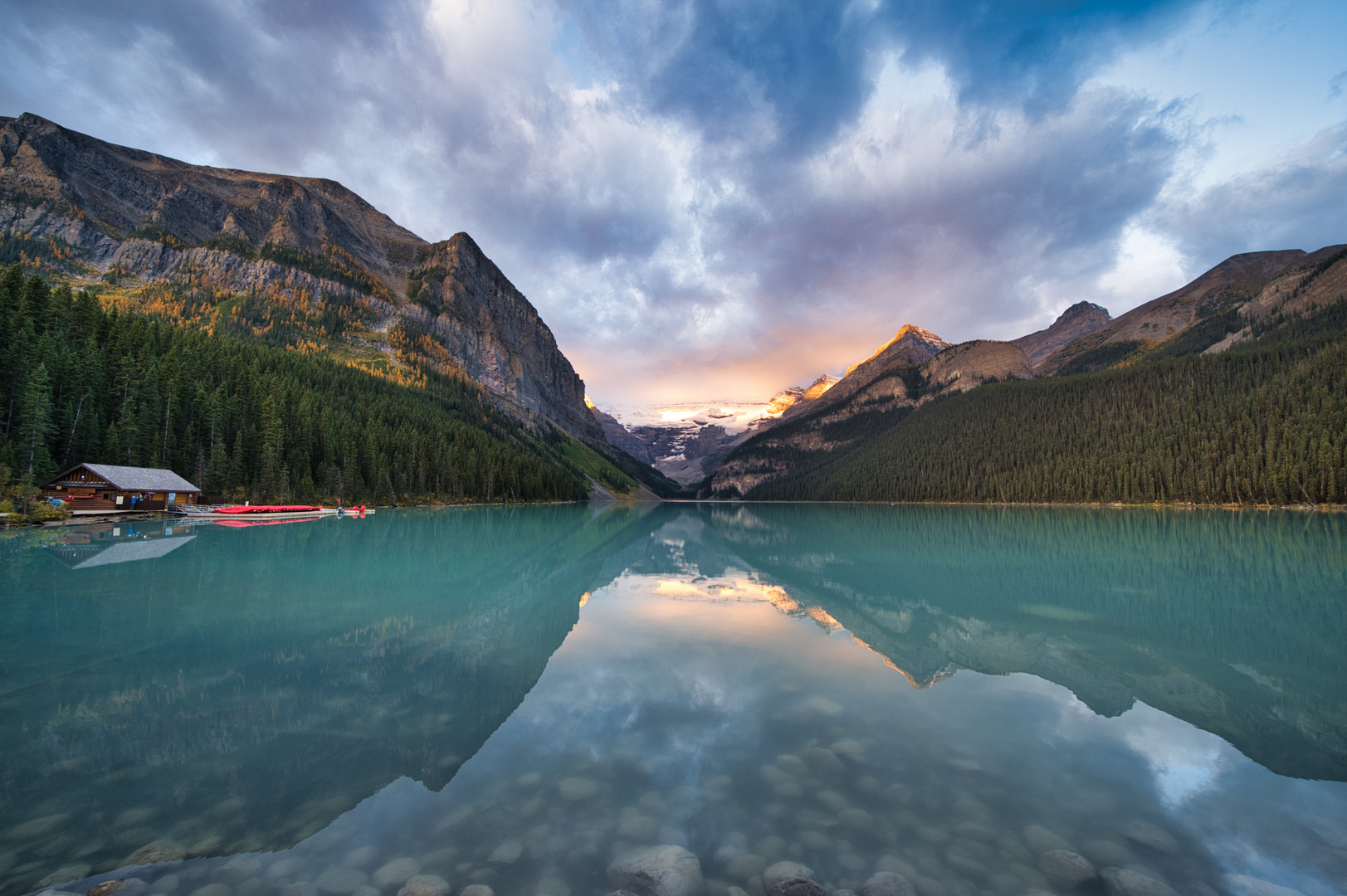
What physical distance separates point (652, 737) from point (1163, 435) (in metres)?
149

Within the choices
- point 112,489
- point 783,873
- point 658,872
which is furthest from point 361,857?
point 112,489

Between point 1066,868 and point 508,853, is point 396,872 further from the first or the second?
point 1066,868

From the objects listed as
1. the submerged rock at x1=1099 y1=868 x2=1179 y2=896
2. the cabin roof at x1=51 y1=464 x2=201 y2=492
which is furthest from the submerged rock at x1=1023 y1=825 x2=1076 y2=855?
the cabin roof at x1=51 y1=464 x2=201 y2=492

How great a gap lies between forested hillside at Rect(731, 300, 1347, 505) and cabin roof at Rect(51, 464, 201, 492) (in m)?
152

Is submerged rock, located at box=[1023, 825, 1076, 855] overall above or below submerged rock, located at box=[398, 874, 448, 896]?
below

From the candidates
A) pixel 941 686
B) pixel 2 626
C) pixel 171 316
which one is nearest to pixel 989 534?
pixel 941 686

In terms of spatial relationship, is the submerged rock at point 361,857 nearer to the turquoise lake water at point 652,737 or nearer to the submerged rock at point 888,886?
the turquoise lake water at point 652,737

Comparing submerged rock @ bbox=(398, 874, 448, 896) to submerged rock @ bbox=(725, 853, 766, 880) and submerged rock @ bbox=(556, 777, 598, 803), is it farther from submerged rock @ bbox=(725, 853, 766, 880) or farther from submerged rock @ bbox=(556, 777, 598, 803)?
submerged rock @ bbox=(725, 853, 766, 880)

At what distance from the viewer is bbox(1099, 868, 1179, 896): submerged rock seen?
5375 millimetres

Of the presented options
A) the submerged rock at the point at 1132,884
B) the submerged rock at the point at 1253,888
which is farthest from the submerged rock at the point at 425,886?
the submerged rock at the point at 1253,888

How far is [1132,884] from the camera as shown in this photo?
549 cm

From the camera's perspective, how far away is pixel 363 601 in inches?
759

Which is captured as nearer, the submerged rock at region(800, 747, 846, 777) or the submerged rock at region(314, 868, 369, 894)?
the submerged rock at region(314, 868, 369, 894)

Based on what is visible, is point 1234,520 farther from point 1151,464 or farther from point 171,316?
point 171,316
